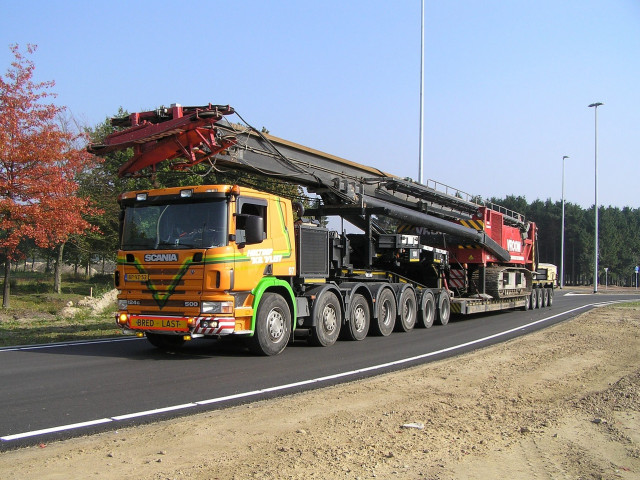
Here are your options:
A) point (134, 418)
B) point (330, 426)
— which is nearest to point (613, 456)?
point (330, 426)

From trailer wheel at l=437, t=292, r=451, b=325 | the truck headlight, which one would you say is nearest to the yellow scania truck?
the truck headlight

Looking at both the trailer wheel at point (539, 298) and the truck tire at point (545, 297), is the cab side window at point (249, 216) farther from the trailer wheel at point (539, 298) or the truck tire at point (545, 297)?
the truck tire at point (545, 297)

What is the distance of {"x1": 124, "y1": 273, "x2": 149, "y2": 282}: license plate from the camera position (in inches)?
387

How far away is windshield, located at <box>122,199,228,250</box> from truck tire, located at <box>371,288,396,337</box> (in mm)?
5655

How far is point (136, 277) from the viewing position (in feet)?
32.6

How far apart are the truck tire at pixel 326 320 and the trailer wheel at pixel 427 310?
4.65 meters

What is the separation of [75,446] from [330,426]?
7.75 ft

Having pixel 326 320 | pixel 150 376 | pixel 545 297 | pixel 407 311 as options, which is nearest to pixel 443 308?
pixel 407 311

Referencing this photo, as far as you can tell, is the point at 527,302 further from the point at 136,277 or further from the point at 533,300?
the point at 136,277

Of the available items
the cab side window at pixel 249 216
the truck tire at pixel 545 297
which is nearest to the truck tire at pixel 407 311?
the cab side window at pixel 249 216

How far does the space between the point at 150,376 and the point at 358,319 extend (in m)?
6.03

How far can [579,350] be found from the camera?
11.4 metres

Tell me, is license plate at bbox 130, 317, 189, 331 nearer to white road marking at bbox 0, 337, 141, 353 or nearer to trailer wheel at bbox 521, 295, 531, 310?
white road marking at bbox 0, 337, 141, 353

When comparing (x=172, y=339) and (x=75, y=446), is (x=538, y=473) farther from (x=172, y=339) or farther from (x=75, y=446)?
(x=172, y=339)
